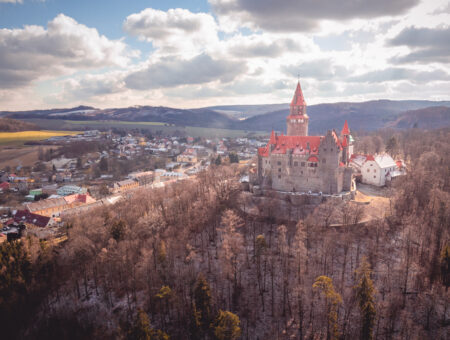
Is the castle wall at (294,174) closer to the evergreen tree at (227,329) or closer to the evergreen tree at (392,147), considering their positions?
the evergreen tree at (227,329)

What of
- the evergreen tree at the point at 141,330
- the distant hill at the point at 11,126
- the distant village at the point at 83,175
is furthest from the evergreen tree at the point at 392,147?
the distant hill at the point at 11,126

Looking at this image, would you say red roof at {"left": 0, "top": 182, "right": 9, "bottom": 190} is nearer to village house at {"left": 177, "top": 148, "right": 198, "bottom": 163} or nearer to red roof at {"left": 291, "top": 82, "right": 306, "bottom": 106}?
village house at {"left": 177, "top": 148, "right": 198, "bottom": 163}

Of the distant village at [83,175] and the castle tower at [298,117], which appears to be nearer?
the castle tower at [298,117]

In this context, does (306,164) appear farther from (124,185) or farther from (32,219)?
(124,185)

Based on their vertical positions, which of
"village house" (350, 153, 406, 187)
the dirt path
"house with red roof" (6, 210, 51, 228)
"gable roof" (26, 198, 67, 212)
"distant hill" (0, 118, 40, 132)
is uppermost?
"distant hill" (0, 118, 40, 132)

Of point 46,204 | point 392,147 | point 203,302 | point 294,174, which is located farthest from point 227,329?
point 392,147

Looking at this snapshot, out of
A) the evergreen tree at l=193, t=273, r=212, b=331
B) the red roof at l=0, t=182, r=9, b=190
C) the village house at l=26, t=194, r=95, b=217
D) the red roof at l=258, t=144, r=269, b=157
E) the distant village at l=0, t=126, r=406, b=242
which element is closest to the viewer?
the evergreen tree at l=193, t=273, r=212, b=331

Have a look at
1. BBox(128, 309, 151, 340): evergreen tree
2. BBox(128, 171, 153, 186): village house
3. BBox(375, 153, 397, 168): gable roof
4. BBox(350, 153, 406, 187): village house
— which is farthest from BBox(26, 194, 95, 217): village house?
BBox(375, 153, 397, 168): gable roof
